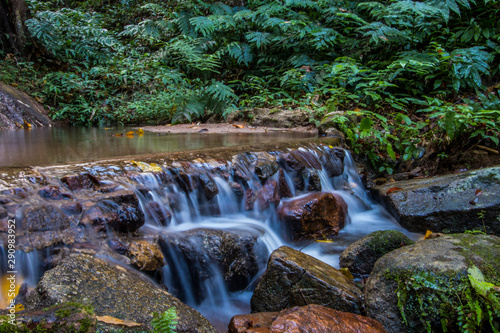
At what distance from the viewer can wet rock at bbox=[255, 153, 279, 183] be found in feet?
11.8

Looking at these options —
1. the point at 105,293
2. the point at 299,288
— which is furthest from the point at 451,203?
the point at 105,293

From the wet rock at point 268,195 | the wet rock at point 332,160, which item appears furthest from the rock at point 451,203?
the wet rock at point 268,195

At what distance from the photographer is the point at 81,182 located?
2434 millimetres

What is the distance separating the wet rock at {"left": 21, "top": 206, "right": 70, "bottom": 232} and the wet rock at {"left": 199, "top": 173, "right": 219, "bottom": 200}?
1259 mm

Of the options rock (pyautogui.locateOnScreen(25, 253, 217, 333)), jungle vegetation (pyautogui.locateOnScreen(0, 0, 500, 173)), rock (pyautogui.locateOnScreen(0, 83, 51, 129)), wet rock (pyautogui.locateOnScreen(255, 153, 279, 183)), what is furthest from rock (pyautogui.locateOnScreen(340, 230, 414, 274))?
rock (pyautogui.locateOnScreen(0, 83, 51, 129))

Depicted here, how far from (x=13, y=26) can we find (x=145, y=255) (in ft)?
37.4

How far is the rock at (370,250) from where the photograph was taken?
2863 mm

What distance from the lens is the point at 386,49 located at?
26.9 ft

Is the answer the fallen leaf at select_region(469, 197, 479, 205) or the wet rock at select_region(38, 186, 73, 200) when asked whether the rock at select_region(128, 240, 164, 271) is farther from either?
the fallen leaf at select_region(469, 197, 479, 205)

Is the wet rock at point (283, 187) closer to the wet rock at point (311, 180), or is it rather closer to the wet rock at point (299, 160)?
the wet rock at point (299, 160)

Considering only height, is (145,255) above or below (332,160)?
below

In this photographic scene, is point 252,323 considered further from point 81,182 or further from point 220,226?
point 81,182

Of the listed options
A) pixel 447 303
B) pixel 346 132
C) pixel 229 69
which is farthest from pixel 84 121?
pixel 447 303

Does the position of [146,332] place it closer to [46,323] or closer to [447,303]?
[46,323]
